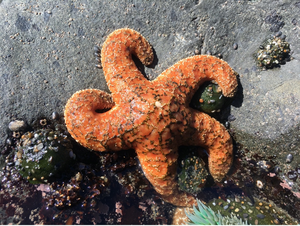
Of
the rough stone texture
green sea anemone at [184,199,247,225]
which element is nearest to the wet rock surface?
the rough stone texture

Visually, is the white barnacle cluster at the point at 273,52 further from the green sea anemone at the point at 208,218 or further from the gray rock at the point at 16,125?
the gray rock at the point at 16,125

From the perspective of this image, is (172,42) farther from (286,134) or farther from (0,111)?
(0,111)

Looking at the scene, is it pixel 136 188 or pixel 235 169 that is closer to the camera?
pixel 136 188

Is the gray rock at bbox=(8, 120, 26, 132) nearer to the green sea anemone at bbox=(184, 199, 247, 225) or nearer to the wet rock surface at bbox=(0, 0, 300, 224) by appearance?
the wet rock surface at bbox=(0, 0, 300, 224)

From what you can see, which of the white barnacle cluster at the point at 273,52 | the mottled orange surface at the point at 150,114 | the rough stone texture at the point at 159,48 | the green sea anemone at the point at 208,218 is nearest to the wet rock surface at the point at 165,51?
the rough stone texture at the point at 159,48

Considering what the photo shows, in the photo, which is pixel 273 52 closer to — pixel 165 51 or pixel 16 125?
pixel 165 51

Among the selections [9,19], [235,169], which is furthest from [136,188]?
[9,19]
